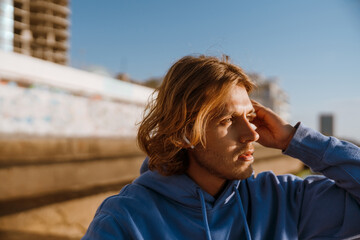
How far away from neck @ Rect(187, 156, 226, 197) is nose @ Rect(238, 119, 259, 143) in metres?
0.24

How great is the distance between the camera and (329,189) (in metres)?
1.69

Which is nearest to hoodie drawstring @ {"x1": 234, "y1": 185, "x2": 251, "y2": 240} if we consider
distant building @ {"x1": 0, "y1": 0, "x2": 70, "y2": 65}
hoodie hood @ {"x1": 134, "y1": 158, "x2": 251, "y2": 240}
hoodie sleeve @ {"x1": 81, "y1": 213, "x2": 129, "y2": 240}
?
hoodie hood @ {"x1": 134, "y1": 158, "x2": 251, "y2": 240}

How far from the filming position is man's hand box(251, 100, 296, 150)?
1.79 meters

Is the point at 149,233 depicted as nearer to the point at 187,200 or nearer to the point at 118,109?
the point at 187,200

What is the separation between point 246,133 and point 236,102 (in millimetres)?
165

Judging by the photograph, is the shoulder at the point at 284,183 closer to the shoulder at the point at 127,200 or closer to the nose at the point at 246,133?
the nose at the point at 246,133

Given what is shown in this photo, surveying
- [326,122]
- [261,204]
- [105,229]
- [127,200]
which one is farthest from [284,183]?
[326,122]

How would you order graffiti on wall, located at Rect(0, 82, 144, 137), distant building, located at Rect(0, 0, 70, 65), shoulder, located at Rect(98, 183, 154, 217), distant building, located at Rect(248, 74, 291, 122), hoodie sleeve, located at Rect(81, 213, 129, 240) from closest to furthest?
1. hoodie sleeve, located at Rect(81, 213, 129, 240)
2. shoulder, located at Rect(98, 183, 154, 217)
3. graffiti on wall, located at Rect(0, 82, 144, 137)
4. distant building, located at Rect(0, 0, 70, 65)
5. distant building, located at Rect(248, 74, 291, 122)

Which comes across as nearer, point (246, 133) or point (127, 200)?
point (127, 200)

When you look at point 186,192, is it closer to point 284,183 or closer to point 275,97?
point 284,183

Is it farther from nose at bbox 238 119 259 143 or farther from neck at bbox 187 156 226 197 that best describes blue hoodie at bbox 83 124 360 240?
nose at bbox 238 119 259 143

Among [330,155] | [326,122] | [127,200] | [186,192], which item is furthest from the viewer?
[326,122]

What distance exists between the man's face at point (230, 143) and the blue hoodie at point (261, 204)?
109mm

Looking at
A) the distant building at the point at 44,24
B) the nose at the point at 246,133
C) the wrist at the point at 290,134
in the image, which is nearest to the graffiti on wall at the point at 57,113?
the wrist at the point at 290,134
